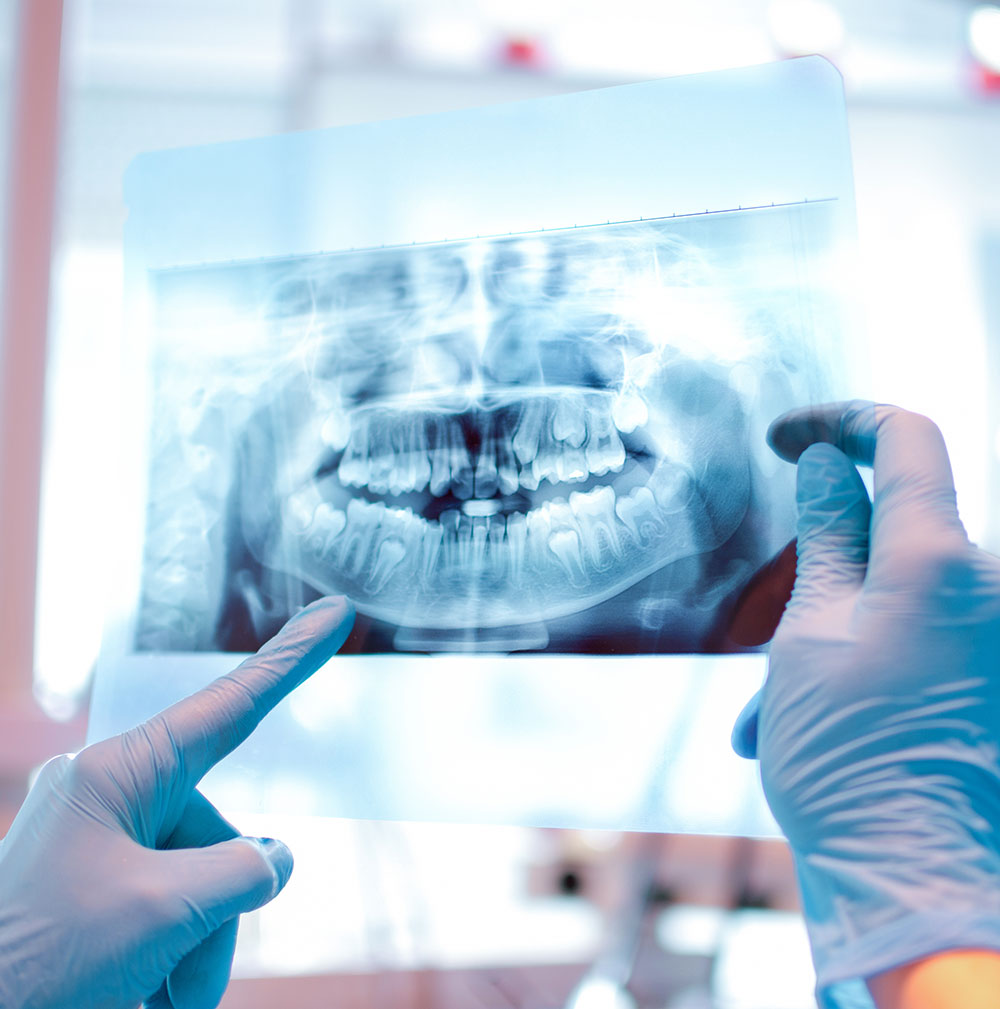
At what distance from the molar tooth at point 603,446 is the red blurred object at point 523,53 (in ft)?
1.54

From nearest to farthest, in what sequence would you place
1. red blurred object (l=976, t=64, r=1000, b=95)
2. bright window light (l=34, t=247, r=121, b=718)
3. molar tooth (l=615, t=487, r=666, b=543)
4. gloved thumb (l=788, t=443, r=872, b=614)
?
gloved thumb (l=788, t=443, r=872, b=614), molar tooth (l=615, t=487, r=666, b=543), red blurred object (l=976, t=64, r=1000, b=95), bright window light (l=34, t=247, r=121, b=718)

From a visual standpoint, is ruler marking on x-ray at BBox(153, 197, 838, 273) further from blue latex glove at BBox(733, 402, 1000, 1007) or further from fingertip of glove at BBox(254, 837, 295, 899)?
fingertip of glove at BBox(254, 837, 295, 899)

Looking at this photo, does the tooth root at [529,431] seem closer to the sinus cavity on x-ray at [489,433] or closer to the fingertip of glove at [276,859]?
the sinus cavity on x-ray at [489,433]

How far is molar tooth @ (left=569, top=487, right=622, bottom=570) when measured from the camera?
79 centimetres

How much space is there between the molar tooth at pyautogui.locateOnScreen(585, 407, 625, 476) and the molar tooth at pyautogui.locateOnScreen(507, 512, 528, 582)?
0.30ft

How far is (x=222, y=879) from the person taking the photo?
676mm

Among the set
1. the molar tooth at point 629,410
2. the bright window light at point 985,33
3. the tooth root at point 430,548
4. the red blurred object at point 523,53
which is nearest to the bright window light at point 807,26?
the bright window light at point 985,33

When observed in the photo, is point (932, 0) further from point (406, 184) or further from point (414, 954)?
point (414, 954)

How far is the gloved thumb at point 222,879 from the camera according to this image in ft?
2.18

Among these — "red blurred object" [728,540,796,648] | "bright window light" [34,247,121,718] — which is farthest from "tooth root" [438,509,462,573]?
"bright window light" [34,247,121,718]

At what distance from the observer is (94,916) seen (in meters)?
0.65

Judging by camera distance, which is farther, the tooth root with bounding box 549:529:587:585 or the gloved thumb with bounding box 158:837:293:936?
the tooth root with bounding box 549:529:587:585

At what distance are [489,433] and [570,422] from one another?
85mm

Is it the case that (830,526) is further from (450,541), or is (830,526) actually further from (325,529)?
(325,529)
